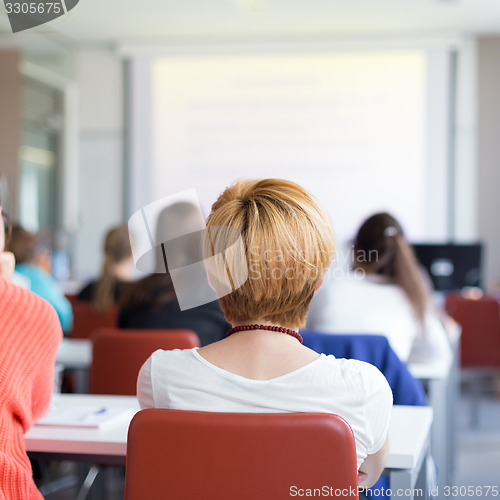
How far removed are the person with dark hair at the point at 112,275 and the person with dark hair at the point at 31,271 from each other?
0.52 ft

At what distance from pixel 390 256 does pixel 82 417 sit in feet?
4.13

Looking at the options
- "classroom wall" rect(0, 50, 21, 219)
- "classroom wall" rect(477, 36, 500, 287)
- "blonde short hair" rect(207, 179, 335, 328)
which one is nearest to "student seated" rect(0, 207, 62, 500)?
"blonde short hair" rect(207, 179, 335, 328)

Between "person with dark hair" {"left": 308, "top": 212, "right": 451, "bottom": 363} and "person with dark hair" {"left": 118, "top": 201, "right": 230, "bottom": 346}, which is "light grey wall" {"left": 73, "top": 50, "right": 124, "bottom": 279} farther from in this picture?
"person with dark hair" {"left": 308, "top": 212, "right": 451, "bottom": 363}

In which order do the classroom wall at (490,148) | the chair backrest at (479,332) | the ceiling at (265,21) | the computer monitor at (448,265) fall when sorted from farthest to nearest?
the classroom wall at (490,148)
the ceiling at (265,21)
the computer monitor at (448,265)
the chair backrest at (479,332)

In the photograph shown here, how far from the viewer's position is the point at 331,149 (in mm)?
6684

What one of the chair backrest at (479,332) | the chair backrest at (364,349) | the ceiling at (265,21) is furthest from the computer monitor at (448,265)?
the chair backrest at (364,349)

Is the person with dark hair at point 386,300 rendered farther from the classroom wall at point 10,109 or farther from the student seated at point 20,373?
the classroom wall at point 10,109

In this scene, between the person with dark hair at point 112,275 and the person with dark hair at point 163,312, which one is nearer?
the person with dark hair at point 163,312

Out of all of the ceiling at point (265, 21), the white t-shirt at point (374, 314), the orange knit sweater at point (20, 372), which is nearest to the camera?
the orange knit sweater at point (20, 372)

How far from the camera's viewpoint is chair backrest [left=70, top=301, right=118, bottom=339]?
3379 mm

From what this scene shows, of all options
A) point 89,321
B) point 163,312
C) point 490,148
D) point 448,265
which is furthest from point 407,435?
point 490,148

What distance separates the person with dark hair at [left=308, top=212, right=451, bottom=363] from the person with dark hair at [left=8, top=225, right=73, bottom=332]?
4.79ft

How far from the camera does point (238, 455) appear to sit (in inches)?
40.6

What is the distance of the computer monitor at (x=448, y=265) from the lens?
4941mm
